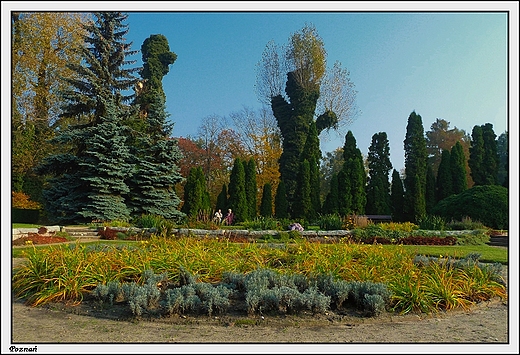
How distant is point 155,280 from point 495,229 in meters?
14.4

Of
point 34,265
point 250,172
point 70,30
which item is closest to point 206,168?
point 250,172

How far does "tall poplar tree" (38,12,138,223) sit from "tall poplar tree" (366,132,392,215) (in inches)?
496

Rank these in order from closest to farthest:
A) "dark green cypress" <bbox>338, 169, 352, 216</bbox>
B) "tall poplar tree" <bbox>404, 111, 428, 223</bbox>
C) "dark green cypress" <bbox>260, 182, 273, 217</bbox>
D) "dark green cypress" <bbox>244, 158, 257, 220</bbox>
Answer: "dark green cypress" <bbox>338, 169, 352, 216</bbox>, "dark green cypress" <bbox>244, 158, 257, 220</bbox>, "tall poplar tree" <bbox>404, 111, 428, 223</bbox>, "dark green cypress" <bbox>260, 182, 273, 217</bbox>

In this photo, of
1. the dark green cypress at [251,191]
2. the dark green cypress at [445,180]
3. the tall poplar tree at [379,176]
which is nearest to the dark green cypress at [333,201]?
the tall poplar tree at [379,176]

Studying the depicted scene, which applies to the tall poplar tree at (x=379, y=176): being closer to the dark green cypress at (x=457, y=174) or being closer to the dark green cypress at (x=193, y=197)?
the dark green cypress at (x=457, y=174)

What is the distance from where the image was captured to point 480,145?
22688mm

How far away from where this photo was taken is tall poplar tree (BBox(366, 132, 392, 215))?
21.5 metres

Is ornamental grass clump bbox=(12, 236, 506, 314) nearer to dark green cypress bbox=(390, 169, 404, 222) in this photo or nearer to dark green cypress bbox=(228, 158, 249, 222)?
dark green cypress bbox=(228, 158, 249, 222)

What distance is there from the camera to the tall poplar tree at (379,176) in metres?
21.5

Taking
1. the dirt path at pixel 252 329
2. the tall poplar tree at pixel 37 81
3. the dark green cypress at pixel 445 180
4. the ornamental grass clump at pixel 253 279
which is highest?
the tall poplar tree at pixel 37 81

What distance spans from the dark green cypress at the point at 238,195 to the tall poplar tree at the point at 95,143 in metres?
5.89

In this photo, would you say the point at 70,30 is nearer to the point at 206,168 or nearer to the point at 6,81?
the point at 206,168

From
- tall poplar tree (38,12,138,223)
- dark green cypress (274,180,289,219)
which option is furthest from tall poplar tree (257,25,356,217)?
tall poplar tree (38,12,138,223)

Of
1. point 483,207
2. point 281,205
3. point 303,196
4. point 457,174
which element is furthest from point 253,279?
point 457,174
